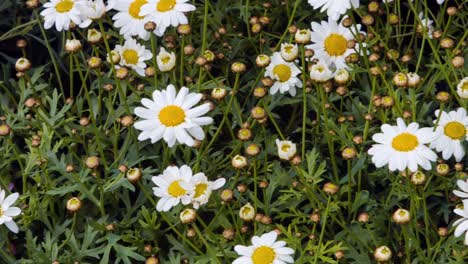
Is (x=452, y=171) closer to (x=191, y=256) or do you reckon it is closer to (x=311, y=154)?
(x=311, y=154)

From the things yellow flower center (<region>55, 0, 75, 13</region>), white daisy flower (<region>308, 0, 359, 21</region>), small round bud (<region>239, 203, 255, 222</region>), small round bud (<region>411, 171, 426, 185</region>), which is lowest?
small round bud (<region>239, 203, 255, 222</region>)

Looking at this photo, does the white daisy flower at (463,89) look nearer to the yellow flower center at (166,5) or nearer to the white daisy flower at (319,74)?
the white daisy flower at (319,74)

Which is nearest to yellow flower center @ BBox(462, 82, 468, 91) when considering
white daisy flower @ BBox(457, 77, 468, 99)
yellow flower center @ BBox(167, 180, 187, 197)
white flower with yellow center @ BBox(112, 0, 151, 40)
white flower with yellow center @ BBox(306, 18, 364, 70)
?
white daisy flower @ BBox(457, 77, 468, 99)

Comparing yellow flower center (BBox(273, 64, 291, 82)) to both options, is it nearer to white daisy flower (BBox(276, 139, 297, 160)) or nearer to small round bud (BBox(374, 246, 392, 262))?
white daisy flower (BBox(276, 139, 297, 160))

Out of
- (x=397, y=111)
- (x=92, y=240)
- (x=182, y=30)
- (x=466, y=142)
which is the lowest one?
(x=92, y=240)

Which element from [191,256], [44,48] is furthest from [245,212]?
[44,48]

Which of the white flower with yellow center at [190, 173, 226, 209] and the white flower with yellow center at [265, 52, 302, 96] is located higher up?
the white flower with yellow center at [265, 52, 302, 96]
